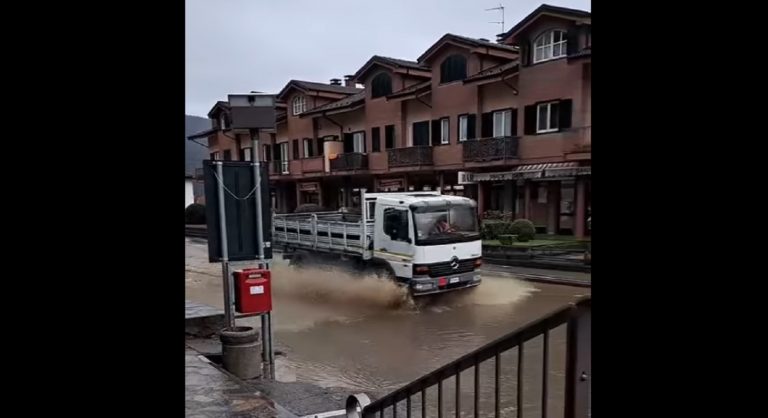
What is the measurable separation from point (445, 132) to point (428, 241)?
7.78 m

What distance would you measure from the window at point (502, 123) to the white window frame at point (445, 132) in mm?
1393

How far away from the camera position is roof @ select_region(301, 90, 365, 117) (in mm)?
17027

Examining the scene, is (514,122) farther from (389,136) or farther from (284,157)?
(284,157)

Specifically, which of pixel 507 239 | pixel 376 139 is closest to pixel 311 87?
pixel 376 139

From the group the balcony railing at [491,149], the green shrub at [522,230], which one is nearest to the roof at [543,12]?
the balcony railing at [491,149]

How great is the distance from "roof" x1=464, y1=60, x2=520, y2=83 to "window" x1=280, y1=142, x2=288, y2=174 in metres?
8.34

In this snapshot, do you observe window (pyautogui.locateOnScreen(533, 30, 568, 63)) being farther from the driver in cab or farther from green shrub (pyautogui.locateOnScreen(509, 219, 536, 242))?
the driver in cab

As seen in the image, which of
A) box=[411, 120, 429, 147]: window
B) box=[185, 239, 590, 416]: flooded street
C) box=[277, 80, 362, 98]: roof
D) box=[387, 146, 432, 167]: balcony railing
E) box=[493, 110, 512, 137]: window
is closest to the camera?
box=[185, 239, 590, 416]: flooded street

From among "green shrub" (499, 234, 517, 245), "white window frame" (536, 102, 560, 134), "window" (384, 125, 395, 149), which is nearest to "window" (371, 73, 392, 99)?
"window" (384, 125, 395, 149)

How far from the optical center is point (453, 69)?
556 inches

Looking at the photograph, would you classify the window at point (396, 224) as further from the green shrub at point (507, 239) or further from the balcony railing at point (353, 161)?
the balcony railing at point (353, 161)
